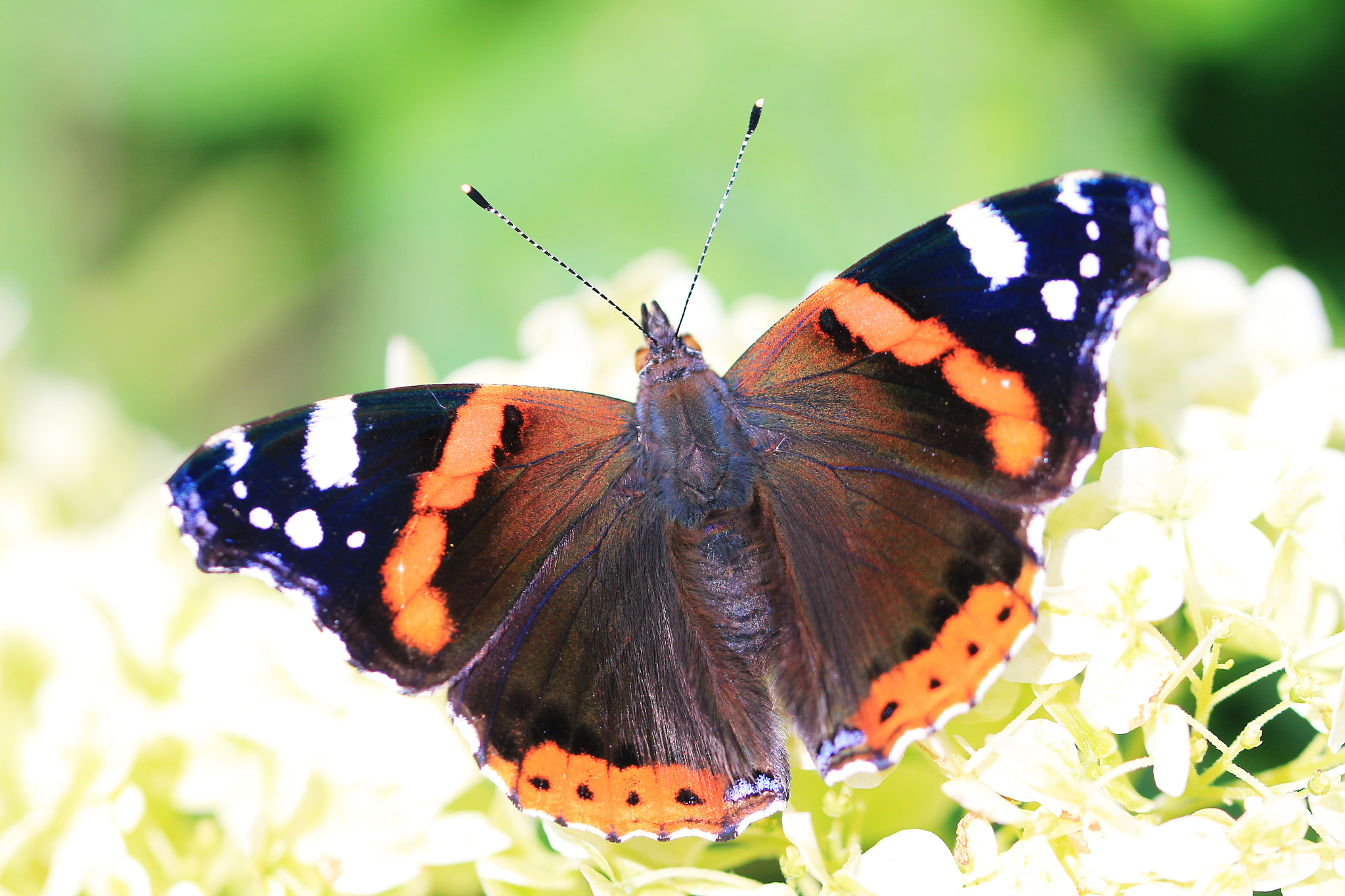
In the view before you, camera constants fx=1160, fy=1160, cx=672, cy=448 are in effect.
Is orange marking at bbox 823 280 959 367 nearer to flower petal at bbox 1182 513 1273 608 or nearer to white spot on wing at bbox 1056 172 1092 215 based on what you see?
white spot on wing at bbox 1056 172 1092 215

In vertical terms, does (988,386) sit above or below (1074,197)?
below

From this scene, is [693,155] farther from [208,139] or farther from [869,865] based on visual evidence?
[869,865]

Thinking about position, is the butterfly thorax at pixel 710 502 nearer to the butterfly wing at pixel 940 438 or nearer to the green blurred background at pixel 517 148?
the butterfly wing at pixel 940 438

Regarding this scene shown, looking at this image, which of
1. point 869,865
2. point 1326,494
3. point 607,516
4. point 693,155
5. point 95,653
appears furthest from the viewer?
point 693,155

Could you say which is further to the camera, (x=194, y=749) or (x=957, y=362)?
(x=194, y=749)

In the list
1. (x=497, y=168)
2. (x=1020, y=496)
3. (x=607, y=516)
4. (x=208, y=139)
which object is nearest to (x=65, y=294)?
A: (x=208, y=139)

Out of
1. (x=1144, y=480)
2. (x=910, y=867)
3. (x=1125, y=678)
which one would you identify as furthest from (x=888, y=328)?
(x=910, y=867)

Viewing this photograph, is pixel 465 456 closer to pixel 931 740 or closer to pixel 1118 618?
pixel 931 740
